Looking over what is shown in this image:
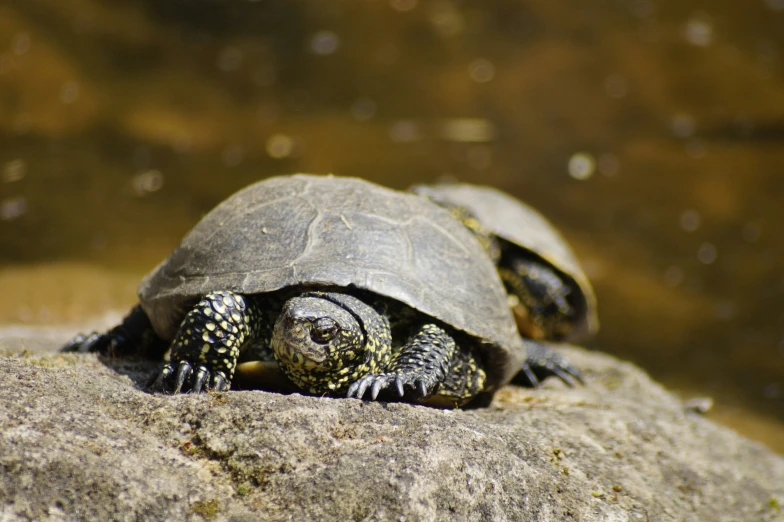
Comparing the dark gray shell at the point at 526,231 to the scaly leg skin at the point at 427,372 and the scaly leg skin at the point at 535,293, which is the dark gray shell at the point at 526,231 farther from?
the scaly leg skin at the point at 427,372

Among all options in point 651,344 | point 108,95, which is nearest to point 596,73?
point 651,344

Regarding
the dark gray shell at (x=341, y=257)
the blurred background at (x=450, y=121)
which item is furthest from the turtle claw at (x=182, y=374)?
the blurred background at (x=450, y=121)

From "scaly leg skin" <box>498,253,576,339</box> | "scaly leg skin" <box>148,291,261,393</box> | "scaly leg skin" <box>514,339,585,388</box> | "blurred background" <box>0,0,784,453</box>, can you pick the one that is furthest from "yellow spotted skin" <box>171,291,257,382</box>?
"blurred background" <box>0,0,784,453</box>

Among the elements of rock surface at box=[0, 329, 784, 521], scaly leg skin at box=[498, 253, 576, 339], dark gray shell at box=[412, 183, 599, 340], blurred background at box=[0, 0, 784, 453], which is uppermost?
blurred background at box=[0, 0, 784, 453]

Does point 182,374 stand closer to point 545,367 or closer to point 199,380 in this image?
point 199,380

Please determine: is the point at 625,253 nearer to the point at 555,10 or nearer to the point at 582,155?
the point at 582,155

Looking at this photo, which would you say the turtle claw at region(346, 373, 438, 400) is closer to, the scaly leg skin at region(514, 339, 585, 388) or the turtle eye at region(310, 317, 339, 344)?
the turtle eye at region(310, 317, 339, 344)

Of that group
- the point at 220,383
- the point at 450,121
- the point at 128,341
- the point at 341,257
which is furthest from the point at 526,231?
the point at 450,121
